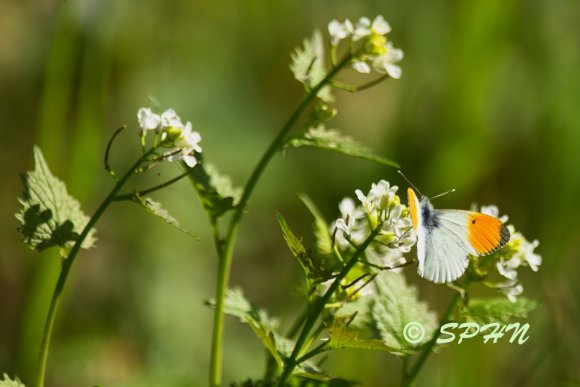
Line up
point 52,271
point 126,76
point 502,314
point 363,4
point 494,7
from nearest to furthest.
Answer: point 502,314, point 52,271, point 494,7, point 126,76, point 363,4

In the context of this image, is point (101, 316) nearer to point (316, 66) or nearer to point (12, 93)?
point (12, 93)

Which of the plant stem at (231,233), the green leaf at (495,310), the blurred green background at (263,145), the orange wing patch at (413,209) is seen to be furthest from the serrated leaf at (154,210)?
the blurred green background at (263,145)

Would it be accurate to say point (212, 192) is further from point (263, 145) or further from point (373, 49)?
point (263, 145)

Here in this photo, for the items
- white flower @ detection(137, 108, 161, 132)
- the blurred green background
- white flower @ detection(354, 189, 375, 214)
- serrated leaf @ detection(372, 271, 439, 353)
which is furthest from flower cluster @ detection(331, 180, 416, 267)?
the blurred green background

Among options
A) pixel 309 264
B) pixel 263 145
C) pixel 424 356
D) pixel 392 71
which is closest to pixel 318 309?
pixel 309 264

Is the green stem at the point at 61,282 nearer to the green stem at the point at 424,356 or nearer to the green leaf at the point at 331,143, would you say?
the green leaf at the point at 331,143

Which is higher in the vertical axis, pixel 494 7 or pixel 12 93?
pixel 494 7

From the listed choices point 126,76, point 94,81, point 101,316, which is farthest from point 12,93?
point 94,81
